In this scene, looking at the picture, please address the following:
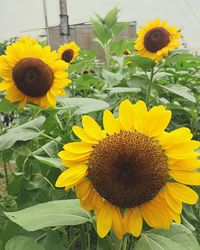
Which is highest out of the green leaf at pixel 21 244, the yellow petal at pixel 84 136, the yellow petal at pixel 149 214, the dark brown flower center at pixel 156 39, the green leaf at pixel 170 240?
the yellow petal at pixel 84 136

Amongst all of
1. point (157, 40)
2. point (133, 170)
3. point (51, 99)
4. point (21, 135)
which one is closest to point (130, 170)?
point (133, 170)

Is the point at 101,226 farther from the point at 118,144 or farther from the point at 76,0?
the point at 76,0

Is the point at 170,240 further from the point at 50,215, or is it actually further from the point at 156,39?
the point at 156,39

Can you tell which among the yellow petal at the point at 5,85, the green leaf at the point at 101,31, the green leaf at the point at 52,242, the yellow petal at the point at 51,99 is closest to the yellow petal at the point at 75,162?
the green leaf at the point at 52,242

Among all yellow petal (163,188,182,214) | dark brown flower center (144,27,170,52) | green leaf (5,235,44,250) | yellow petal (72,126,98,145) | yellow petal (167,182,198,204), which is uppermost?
yellow petal (72,126,98,145)

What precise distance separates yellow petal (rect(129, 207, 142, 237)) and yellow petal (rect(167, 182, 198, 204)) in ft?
0.19

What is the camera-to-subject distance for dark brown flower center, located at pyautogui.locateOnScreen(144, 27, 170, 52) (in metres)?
1.74

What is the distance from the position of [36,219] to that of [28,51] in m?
0.66

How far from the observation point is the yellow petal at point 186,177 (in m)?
0.60

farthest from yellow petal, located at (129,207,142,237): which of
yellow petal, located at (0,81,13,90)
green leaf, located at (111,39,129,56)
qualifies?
green leaf, located at (111,39,129,56)

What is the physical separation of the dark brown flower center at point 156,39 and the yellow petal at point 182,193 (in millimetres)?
1186

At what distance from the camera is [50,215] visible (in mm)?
654

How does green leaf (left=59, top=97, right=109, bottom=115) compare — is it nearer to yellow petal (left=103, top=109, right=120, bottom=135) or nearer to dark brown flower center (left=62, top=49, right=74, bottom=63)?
yellow petal (left=103, top=109, right=120, bottom=135)

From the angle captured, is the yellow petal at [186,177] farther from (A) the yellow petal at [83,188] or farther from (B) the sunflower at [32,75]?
(B) the sunflower at [32,75]
